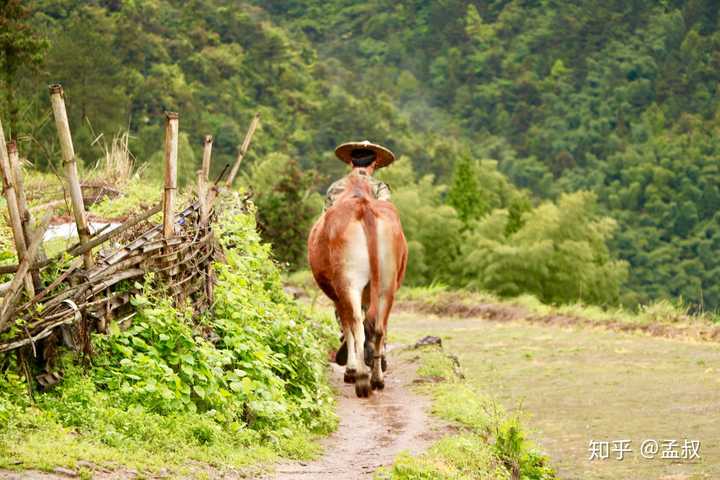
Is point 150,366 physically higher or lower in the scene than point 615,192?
higher

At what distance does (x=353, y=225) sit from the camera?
394 inches

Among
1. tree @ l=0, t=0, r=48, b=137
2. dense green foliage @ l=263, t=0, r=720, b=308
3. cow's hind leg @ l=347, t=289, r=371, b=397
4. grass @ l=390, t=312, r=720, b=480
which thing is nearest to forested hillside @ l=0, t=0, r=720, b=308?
tree @ l=0, t=0, r=48, b=137

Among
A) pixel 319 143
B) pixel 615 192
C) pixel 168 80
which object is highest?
pixel 168 80

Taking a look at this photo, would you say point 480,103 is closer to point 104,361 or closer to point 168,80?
point 168,80

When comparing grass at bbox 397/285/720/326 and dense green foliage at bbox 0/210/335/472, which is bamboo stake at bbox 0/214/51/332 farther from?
grass at bbox 397/285/720/326

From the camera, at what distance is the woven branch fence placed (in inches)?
257

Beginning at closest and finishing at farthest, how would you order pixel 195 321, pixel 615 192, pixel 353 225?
pixel 195 321, pixel 353 225, pixel 615 192

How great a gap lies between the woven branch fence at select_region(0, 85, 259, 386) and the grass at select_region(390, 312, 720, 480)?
2.14 metres

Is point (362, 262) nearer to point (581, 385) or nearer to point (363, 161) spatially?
point (363, 161)

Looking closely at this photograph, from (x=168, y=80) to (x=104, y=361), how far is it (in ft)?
194

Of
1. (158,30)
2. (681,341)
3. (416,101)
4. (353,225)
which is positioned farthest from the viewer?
(416,101)

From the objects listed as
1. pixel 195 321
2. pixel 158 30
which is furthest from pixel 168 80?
pixel 195 321

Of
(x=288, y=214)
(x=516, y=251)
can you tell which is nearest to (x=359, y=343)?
(x=288, y=214)

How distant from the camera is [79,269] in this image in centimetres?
712
